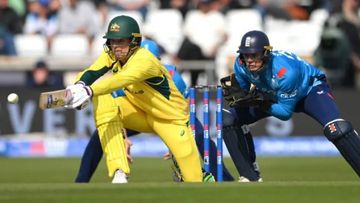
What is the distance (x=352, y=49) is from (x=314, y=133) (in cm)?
187

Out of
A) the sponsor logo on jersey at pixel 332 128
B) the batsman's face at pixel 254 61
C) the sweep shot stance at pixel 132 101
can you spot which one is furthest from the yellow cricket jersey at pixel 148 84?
the sponsor logo on jersey at pixel 332 128

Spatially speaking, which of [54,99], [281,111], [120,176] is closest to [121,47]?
[54,99]

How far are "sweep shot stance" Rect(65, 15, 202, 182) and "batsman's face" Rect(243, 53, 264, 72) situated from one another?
0.62 meters

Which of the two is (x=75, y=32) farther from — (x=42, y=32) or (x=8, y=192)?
(x=8, y=192)

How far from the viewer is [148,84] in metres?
8.74

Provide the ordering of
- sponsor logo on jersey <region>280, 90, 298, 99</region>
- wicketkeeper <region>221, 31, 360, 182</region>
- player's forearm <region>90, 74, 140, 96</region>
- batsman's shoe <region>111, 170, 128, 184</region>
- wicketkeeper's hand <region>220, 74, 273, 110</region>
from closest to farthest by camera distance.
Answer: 1. player's forearm <region>90, 74, 140, 96</region>
2. batsman's shoe <region>111, 170, 128, 184</region>
3. wicketkeeper <region>221, 31, 360, 182</region>
4. sponsor logo on jersey <region>280, 90, 298, 99</region>
5. wicketkeeper's hand <region>220, 74, 273, 110</region>

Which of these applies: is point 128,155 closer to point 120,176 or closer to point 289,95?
point 120,176

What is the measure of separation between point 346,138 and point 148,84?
62.4 inches

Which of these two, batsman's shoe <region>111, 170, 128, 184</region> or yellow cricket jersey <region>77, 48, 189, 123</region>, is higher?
yellow cricket jersey <region>77, 48, 189, 123</region>

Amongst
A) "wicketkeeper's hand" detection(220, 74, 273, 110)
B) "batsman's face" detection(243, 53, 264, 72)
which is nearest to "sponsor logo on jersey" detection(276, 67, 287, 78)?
"batsman's face" detection(243, 53, 264, 72)

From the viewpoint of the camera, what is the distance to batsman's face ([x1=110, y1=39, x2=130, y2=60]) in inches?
338

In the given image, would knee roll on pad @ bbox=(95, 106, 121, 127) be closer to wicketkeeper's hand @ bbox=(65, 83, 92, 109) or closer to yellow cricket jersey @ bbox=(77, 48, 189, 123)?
yellow cricket jersey @ bbox=(77, 48, 189, 123)

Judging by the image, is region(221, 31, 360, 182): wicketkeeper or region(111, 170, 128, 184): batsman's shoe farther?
region(221, 31, 360, 182): wicketkeeper

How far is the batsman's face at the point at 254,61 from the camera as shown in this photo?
872 centimetres
